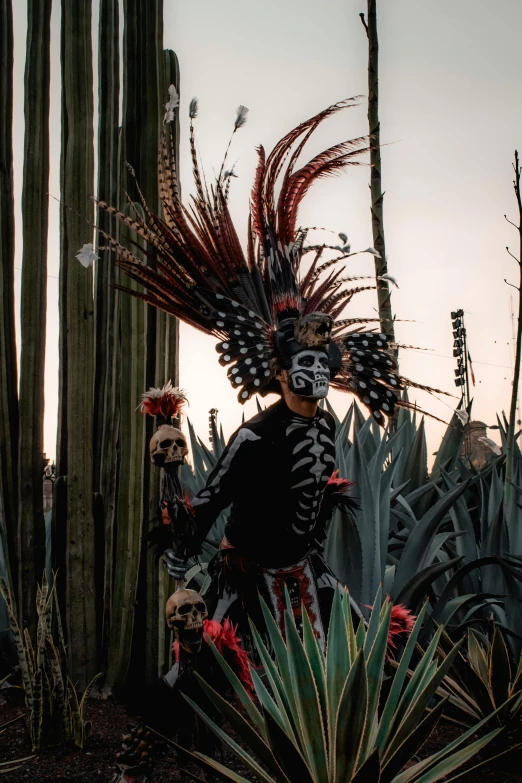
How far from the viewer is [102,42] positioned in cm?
412

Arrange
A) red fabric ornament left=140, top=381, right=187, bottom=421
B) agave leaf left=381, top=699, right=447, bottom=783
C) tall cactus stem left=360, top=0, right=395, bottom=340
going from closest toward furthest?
agave leaf left=381, top=699, right=447, bottom=783 < red fabric ornament left=140, top=381, right=187, bottom=421 < tall cactus stem left=360, top=0, right=395, bottom=340

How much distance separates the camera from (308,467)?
257cm

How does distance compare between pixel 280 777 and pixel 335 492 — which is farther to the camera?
pixel 335 492

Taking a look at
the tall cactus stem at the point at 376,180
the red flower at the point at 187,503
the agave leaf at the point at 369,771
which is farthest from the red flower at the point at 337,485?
the tall cactus stem at the point at 376,180

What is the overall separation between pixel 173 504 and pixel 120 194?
2119 millimetres

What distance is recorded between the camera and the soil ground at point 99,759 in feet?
9.39

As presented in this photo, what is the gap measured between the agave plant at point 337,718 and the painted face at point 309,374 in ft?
2.37

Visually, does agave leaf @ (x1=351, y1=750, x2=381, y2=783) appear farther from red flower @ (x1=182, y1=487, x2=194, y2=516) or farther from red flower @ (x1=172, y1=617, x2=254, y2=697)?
red flower @ (x1=182, y1=487, x2=194, y2=516)

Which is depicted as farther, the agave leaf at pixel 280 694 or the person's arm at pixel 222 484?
the person's arm at pixel 222 484

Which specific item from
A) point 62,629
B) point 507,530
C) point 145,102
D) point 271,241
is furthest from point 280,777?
point 145,102

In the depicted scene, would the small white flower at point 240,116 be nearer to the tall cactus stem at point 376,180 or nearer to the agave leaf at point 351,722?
the agave leaf at point 351,722

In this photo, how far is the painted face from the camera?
2547mm

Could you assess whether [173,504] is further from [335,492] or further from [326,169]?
[326,169]

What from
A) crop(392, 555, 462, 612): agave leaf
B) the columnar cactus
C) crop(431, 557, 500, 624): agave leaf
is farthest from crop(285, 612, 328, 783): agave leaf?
the columnar cactus
